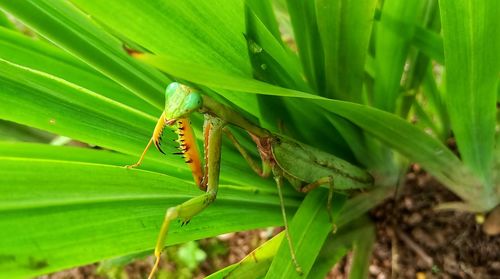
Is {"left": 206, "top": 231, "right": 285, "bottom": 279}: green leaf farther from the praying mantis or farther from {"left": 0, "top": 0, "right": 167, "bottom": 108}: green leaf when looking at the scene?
{"left": 0, "top": 0, "right": 167, "bottom": 108}: green leaf

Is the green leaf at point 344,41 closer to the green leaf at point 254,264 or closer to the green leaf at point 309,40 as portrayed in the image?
the green leaf at point 309,40

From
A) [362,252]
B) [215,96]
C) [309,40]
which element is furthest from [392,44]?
[362,252]

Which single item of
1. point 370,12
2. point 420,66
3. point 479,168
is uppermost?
point 420,66

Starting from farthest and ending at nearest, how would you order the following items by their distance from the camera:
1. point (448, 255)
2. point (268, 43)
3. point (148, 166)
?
point (448, 255), point (148, 166), point (268, 43)

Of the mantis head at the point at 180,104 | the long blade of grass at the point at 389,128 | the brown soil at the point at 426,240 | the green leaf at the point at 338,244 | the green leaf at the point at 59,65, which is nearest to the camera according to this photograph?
the long blade of grass at the point at 389,128

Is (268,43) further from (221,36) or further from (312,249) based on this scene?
(312,249)

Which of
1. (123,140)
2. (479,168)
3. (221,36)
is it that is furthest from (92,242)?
(479,168)

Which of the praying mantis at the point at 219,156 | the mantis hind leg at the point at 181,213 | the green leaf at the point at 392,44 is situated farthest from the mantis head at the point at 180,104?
the green leaf at the point at 392,44

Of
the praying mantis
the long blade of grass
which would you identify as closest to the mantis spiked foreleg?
the praying mantis
